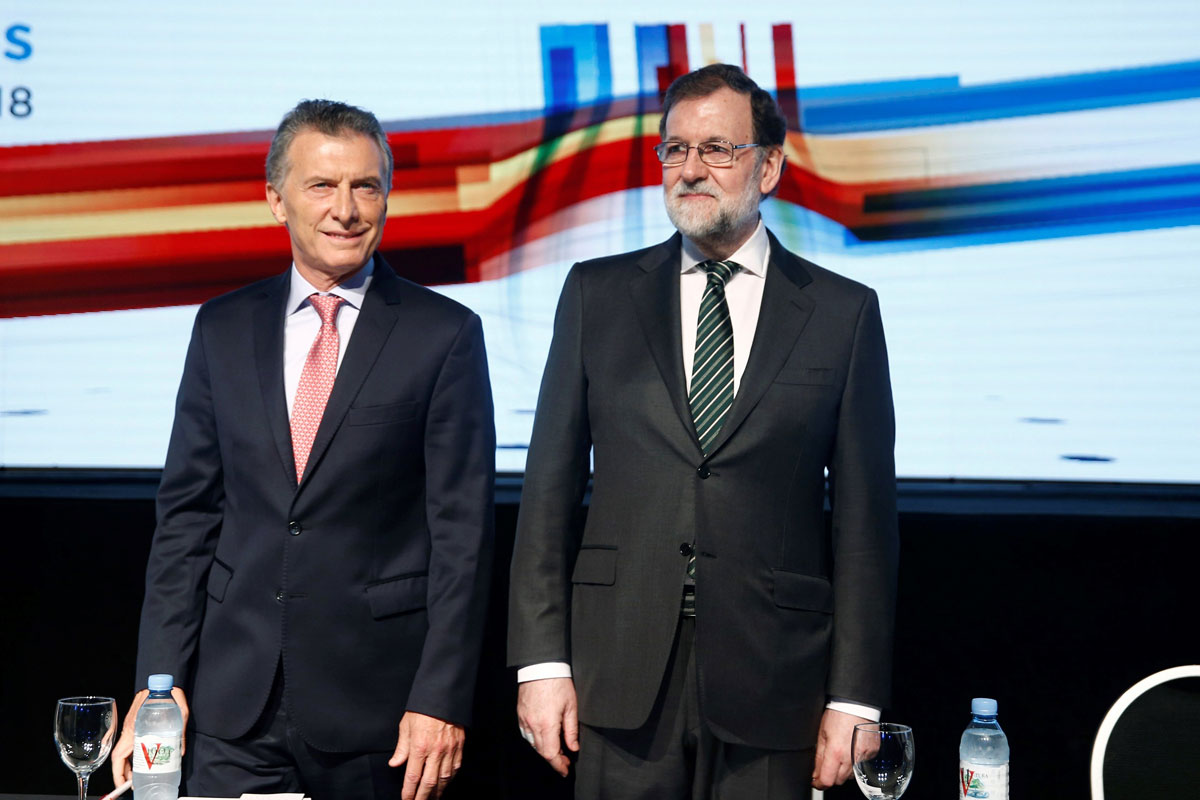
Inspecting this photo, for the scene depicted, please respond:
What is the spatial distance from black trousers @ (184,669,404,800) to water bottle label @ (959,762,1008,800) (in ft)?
3.34

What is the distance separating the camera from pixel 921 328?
333 centimetres

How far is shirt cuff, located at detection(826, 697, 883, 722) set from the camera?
2115 mm

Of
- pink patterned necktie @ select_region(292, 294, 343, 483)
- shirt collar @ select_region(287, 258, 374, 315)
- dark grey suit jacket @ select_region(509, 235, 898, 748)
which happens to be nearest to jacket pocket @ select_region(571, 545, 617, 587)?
dark grey suit jacket @ select_region(509, 235, 898, 748)

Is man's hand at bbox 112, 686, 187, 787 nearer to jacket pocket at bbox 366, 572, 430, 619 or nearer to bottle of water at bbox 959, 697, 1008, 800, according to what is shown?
jacket pocket at bbox 366, 572, 430, 619

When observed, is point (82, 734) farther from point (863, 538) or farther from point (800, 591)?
point (863, 538)

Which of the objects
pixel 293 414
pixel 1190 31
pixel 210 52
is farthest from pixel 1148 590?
pixel 210 52

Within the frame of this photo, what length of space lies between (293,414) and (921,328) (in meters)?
1.81

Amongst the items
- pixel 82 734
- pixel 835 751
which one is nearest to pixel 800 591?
pixel 835 751

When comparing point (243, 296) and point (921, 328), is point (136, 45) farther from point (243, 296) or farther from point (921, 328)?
point (921, 328)

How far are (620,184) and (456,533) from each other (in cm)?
153

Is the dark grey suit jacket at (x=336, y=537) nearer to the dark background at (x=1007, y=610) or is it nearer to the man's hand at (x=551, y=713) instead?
the man's hand at (x=551, y=713)

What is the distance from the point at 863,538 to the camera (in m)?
2.14

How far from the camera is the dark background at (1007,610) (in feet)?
10.6

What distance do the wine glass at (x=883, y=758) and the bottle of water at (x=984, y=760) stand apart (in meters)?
0.08
